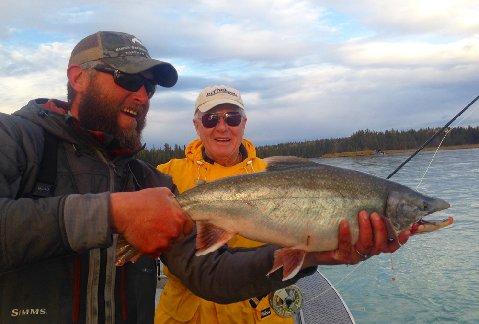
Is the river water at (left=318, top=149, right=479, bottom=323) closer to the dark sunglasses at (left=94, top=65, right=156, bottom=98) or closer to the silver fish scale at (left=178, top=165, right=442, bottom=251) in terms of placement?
the silver fish scale at (left=178, top=165, right=442, bottom=251)

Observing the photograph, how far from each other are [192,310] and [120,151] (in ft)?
6.65

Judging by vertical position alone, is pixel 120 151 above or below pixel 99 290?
above

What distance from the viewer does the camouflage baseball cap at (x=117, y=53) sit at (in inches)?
131

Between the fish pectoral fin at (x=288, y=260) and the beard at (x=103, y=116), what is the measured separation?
1.32m

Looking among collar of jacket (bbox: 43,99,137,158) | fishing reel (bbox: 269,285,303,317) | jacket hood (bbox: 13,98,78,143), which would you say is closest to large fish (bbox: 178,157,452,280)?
collar of jacket (bbox: 43,99,137,158)

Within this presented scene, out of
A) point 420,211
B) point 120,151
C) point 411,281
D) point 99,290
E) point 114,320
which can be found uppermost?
point 120,151

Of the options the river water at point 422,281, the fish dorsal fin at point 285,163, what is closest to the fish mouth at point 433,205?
the fish dorsal fin at point 285,163

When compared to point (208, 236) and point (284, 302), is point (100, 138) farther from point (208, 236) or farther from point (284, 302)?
point (284, 302)

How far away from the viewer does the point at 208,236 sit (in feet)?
10.1

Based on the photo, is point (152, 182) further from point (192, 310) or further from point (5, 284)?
point (192, 310)

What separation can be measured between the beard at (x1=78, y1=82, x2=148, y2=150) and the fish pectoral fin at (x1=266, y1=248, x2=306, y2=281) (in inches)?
52.0

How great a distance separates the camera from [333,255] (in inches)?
125

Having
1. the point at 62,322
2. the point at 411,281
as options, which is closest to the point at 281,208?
the point at 62,322

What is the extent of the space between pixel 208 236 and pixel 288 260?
56 cm
